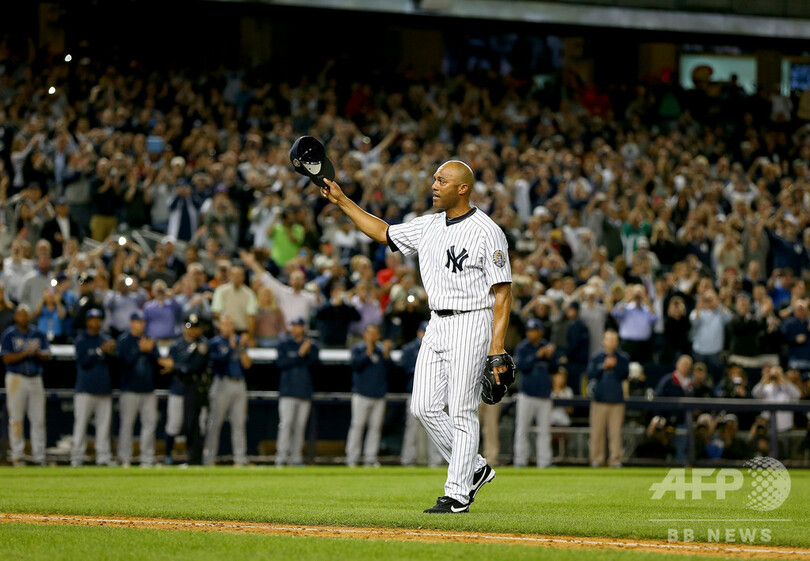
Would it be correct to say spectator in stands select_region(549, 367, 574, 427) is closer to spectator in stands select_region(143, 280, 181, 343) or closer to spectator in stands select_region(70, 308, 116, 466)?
spectator in stands select_region(143, 280, 181, 343)

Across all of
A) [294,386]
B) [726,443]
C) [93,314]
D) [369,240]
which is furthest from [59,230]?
[726,443]

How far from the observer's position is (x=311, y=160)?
27.5ft

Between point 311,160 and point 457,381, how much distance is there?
1.81 meters

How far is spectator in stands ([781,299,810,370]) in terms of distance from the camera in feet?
62.2

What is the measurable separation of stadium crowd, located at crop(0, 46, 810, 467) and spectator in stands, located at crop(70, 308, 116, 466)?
0.06m

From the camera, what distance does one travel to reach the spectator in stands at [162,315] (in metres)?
17.0

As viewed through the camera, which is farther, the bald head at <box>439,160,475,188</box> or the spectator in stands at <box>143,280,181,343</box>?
the spectator in stands at <box>143,280,181,343</box>

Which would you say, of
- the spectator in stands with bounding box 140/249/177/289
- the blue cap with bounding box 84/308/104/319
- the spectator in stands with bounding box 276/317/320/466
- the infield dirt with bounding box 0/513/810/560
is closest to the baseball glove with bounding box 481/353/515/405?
the infield dirt with bounding box 0/513/810/560

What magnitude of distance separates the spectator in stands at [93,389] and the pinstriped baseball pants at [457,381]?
910 centimetres

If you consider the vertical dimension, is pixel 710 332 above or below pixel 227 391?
above

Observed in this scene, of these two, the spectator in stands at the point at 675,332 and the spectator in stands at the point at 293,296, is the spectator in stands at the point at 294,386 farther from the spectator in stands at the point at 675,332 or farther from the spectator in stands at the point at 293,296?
the spectator in stands at the point at 675,332

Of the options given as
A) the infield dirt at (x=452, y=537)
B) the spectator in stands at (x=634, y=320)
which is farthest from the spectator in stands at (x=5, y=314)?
the infield dirt at (x=452, y=537)

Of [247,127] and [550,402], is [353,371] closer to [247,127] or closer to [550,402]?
[550,402]

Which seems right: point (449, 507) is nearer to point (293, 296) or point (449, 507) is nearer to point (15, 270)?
point (293, 296)
